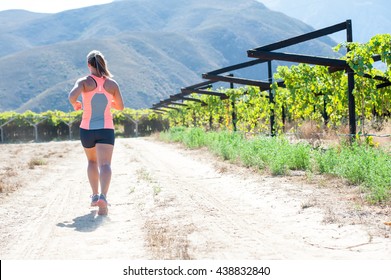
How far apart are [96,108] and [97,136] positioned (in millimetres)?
→ 333

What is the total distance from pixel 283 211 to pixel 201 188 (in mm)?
2378

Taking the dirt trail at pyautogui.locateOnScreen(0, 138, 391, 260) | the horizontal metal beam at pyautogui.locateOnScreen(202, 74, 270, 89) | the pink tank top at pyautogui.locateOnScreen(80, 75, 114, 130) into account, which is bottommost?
the dirt trail at pyautogui.locateOnScreen(0, 138, 391, 260)

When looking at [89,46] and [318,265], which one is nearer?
[318,265]

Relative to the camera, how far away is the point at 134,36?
529 feet

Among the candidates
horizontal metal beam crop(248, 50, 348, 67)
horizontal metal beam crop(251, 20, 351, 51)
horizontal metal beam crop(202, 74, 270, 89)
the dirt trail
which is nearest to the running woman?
the dirt trail

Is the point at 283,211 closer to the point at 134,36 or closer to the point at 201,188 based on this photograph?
the point at 201,188

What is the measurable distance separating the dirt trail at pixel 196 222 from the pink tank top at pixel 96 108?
107 centimetres

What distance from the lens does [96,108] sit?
21.8 ft

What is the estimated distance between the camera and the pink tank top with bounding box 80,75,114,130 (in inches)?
261

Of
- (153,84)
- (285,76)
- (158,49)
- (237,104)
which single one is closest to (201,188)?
(285,76)

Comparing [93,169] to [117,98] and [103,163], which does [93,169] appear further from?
[117,98]

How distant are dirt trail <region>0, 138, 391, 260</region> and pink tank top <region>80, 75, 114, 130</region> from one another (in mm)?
1072

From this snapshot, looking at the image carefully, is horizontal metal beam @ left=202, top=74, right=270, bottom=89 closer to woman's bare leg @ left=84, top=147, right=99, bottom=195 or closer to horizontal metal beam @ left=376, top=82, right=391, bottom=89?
horizontal metal beam @ left=376, top=82, right=391, bottom=89

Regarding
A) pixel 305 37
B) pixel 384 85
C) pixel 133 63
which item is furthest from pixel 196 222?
pixel 133 63
